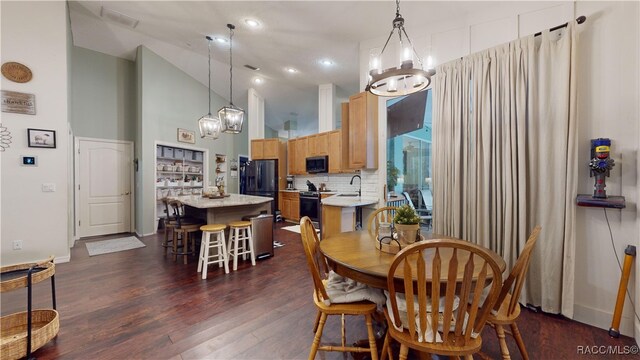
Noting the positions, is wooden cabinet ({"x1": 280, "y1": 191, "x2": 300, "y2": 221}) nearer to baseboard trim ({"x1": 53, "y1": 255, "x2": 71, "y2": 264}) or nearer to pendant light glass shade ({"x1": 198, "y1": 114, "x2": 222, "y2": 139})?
pendant light glass shade ({"x1": 198, "y1": 114, "x2": 222, "y2": 139})

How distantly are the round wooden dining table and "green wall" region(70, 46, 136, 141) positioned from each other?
567 cm

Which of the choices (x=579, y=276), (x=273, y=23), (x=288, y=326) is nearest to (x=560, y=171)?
(x=579, y=276)

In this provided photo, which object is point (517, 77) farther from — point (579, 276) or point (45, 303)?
point (45, 303)

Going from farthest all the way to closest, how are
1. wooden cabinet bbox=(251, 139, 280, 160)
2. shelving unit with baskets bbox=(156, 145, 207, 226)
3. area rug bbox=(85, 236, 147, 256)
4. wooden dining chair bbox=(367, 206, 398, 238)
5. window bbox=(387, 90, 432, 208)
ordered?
wooden cabinet bbox=(251, 139, 280, 160), shelving unit with baskets bbox=(156, 145, 207, 226), area rug bbox=(85, 236, 147, 256), window bbox=(387, 90, 432, 208), wooden dining chair bbox=(367, 206, 398, 238)

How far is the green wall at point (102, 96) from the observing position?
15.6 feet

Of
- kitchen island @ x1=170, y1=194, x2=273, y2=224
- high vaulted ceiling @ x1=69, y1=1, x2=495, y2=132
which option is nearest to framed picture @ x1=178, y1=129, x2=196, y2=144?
high vaulted ceiling @ x1=69, y1=1, x2=495, y2=132

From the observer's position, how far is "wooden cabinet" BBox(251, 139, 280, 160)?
6.86 meters

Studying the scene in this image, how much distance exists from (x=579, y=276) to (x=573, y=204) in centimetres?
66

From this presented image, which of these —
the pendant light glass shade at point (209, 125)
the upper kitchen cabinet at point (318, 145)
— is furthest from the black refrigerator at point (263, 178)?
the pendant light glass shade at point (209, 125)

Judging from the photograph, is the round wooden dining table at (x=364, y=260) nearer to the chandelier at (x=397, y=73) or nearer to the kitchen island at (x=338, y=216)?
the chandelier at (x=397, y=73)

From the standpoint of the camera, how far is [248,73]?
6020 mm

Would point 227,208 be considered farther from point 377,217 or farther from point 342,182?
point 342,182

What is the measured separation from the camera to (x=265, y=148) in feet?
22.6

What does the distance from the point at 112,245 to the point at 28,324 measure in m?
3.29
